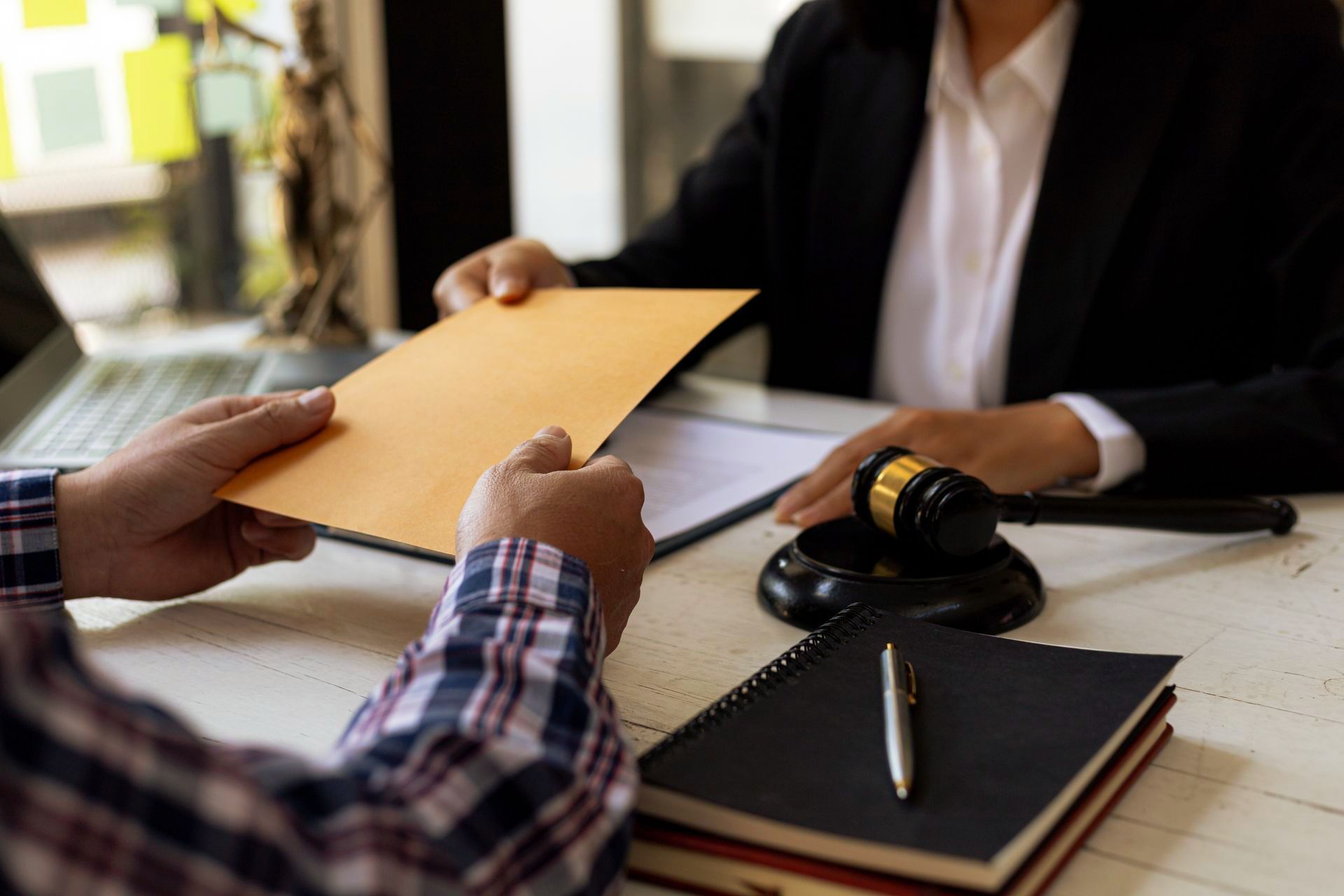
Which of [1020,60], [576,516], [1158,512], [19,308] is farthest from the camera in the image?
[1020,60]

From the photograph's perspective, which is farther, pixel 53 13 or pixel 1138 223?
pixel 53 13

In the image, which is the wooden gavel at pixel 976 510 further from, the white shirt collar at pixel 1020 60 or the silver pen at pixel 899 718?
the white shirt collar at pixel 1020 60

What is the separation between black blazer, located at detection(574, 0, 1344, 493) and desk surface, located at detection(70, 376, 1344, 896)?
0.14 meters

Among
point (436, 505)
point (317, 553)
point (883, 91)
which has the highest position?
point (883, 91)

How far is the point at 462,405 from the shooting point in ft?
2.78

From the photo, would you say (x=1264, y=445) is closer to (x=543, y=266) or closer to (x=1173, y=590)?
(x=1173, y=590)

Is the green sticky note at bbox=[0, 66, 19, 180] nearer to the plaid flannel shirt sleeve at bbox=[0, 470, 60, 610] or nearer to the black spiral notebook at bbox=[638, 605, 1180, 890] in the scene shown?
the plaid flannel shirt sleeve at bbox=[0, 470, 60, 610]

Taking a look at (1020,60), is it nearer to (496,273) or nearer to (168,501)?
(496,273)

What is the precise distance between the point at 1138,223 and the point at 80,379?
1.16 metres

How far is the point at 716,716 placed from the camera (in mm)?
583

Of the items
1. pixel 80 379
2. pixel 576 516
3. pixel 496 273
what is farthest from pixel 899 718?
pixel 80 379

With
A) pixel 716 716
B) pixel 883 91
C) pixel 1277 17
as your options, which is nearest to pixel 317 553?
pixel 716 716

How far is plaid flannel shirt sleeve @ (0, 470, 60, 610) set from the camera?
2.57 ft

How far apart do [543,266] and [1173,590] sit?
645 mm
